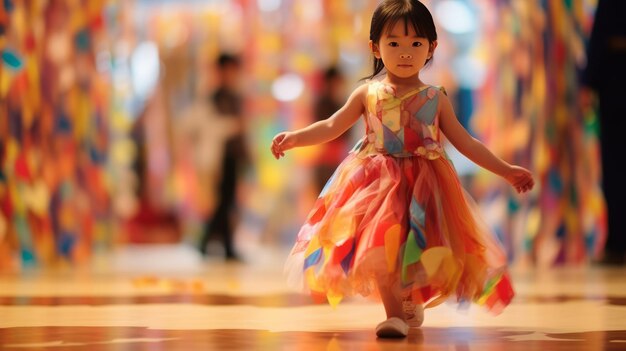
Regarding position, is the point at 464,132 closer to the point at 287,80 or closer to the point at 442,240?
the point at 442,240

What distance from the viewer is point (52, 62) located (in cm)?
756

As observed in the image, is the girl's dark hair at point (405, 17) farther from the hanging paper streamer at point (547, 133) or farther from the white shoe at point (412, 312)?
the hanging paper streamer at point (547, 133)

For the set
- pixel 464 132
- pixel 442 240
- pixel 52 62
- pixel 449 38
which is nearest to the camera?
pixel 442 240

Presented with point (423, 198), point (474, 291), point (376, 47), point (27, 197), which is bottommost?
point (474, 291)

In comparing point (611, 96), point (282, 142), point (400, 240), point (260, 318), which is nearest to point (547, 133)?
point (611, 96)

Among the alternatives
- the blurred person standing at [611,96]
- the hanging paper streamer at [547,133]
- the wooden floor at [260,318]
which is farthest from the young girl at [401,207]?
the hanging paper streamer at [547,133]

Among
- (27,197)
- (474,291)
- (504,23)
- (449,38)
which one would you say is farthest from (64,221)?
(474,291)

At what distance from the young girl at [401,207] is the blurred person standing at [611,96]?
3.63 m

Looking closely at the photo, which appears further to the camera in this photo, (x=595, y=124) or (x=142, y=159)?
(x=142, y=159)

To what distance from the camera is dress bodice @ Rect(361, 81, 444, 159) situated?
3189 mm

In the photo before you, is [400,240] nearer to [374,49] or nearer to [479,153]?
[479,153]

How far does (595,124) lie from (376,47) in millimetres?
4107

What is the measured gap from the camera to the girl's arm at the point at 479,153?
320 centimetres

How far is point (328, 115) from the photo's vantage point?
8773 millimetres
